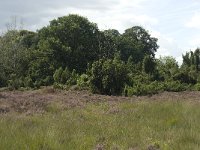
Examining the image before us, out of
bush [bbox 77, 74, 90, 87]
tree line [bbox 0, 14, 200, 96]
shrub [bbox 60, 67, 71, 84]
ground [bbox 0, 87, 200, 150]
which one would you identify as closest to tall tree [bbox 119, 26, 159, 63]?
tree line [bbox 0, 14, 200, 96]

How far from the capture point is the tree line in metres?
35.3

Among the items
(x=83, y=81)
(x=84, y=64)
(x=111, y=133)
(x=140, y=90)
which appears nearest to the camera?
(x=111, y=133)

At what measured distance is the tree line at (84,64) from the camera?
1391 inches

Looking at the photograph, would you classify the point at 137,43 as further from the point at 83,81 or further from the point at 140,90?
the point at 140,90

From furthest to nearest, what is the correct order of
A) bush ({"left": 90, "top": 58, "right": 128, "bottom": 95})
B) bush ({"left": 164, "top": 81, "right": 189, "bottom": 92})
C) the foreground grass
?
bush ({"left": 164, "top": 81, "right": 189, "bottom": 92})
bush ({"left": 90, "top": 58, "right": 128, "bottom": 95})
the foreground grass

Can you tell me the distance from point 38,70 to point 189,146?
157 feet

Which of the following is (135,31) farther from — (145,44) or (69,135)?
(69,135)

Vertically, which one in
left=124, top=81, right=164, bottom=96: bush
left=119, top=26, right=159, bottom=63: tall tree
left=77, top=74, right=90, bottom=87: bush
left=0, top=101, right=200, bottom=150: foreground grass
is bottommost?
left=0, top=101, right=200, bottom=150: foreground grass

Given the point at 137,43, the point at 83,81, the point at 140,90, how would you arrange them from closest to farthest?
1. the point at 140,90
2. the point at 83,81
3. the point at 137,43

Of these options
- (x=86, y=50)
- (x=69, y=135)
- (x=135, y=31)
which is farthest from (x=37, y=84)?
(x=135, y=31)

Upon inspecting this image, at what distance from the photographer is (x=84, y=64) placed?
63156 mm

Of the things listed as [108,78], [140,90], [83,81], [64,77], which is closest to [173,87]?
[140,90]

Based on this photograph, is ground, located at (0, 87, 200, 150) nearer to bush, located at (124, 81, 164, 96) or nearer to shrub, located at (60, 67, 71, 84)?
bush, located at (124, 81, 164, 96)

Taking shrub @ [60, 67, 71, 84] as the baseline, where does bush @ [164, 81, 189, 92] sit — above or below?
below
